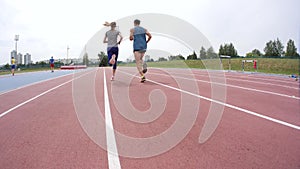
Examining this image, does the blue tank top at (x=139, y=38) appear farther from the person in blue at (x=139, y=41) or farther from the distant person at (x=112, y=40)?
the distant person at (x=112, y=40)

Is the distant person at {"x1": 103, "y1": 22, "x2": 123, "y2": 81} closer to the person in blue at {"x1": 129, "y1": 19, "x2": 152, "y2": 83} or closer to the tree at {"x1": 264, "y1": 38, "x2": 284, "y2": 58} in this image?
the person in blue at {"x1": 129, "y1": 19, "x2": 152, "y2": 83}

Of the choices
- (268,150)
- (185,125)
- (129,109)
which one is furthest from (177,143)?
(129,109)

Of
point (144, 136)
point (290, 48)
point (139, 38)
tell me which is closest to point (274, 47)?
point (290, 48)

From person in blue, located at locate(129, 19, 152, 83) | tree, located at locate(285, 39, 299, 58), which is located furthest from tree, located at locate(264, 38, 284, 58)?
person in blue, located at locate(129, 19, 152, 83)

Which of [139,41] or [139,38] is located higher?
[139,38]

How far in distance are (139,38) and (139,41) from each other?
12 cm

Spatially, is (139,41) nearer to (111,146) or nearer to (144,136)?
(144,136)

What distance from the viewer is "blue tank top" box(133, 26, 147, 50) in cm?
817

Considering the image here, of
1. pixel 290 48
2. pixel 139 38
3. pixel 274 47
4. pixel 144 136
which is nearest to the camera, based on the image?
pixel 144 136

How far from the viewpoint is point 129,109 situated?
4273mm

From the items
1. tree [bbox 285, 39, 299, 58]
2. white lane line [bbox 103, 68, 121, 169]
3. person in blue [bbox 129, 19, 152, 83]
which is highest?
tree [bbox 285, 39, 299, 58]

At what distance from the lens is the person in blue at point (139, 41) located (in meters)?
8.16

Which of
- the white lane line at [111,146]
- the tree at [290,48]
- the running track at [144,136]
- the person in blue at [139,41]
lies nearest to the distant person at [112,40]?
the person in blue at [139,41]

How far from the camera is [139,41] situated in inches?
324
